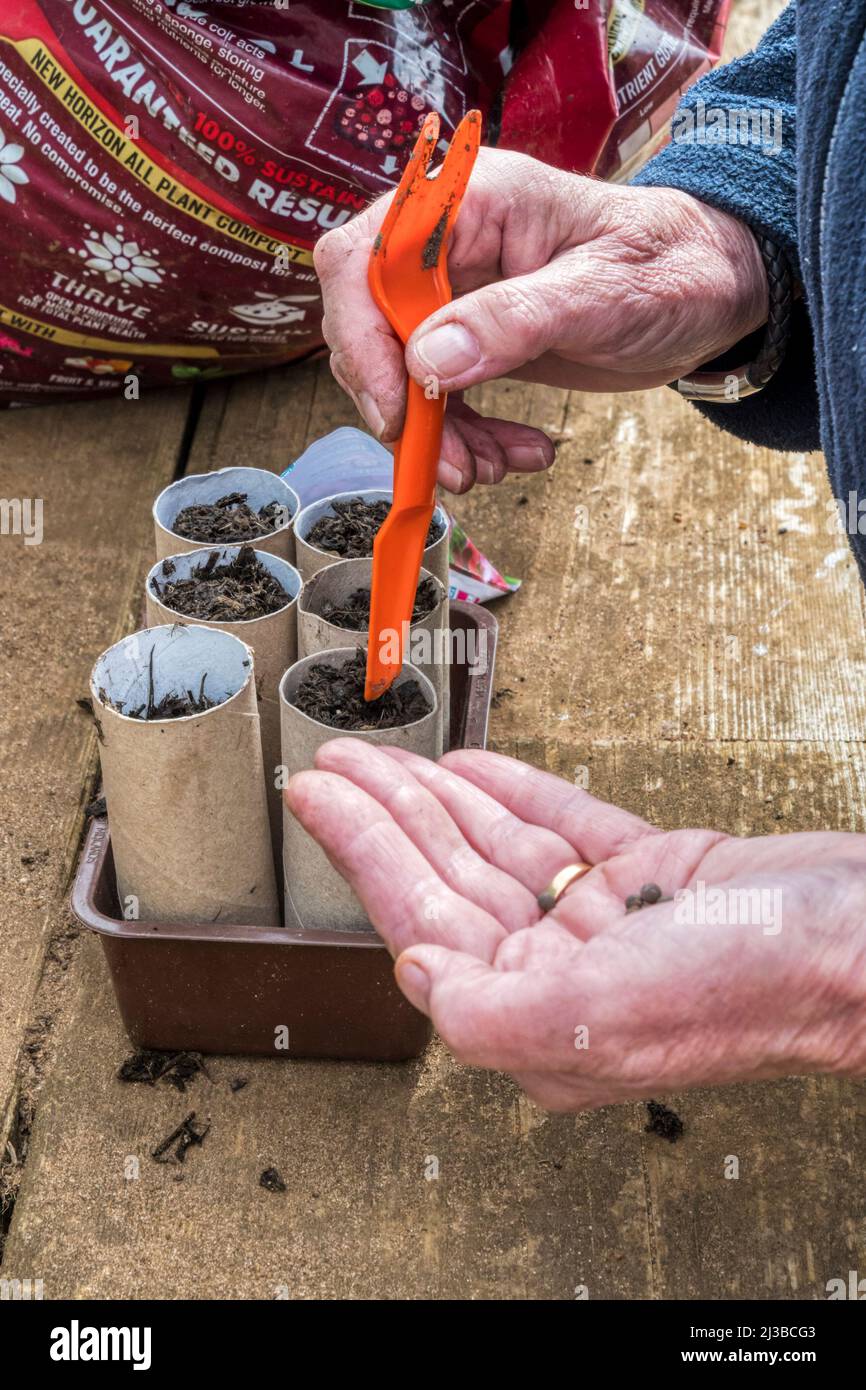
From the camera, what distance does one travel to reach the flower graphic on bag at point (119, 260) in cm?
187

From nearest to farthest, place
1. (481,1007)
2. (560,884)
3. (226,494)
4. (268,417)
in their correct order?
1. (481,1007)
2. (560,884)
3. (226,494)
4. (268,417)

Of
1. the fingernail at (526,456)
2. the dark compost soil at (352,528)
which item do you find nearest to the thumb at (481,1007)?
the dark compost soil at (352,528)

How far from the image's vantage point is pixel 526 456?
153 cm

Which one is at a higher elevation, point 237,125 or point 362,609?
point 237,125

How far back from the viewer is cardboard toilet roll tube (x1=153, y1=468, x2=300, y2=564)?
1.51 meters

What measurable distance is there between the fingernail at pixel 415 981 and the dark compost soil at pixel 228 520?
2.14 feet

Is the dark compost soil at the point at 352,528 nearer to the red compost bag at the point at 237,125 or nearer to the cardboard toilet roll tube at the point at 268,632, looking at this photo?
the cardboard toilet roll tube at the point at 268,632

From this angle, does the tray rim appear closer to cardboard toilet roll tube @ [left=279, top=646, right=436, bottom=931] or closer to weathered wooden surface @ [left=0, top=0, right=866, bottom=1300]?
cardboard toilet roll tube @ [left=279, top=646, right=436, bottom=931]

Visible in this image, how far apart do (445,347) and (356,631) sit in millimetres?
302

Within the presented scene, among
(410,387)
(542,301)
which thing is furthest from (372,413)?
(542,301)

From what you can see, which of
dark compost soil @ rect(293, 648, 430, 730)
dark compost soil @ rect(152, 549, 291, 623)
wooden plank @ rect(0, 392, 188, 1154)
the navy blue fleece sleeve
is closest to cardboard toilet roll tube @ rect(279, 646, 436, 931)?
dark compost soil @ rect(293, 648, 430, 730)

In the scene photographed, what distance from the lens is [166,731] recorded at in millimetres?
1186

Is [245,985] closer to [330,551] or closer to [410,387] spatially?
[330,551]

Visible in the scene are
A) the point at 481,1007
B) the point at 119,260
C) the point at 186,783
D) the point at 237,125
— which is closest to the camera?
the point at 481,1007
